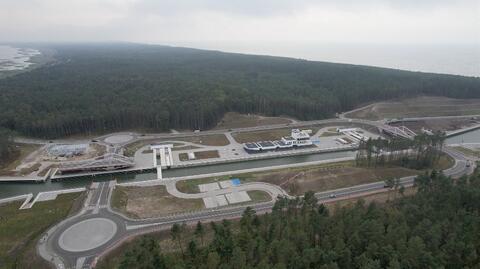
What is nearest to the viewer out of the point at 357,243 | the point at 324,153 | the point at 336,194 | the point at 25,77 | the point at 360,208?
the point at 357,243

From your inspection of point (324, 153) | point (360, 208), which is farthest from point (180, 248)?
point (324, 153)

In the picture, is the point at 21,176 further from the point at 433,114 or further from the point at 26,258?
the point at 433,114

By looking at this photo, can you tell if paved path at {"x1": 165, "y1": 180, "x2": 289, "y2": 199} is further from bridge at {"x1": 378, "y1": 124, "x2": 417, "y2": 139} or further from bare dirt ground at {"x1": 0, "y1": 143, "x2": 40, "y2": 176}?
bridge at {"x1": 378, "y1": 124, "x2": 417, "y2": 139}

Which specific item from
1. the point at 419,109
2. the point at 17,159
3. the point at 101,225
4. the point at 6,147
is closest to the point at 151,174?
the point at 101,225

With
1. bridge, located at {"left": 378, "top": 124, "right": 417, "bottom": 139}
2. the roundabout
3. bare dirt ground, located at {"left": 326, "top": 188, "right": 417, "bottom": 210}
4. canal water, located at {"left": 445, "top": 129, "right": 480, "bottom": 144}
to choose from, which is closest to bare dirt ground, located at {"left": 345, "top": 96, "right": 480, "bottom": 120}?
bridge, located at {"left": 378, "top": 124, "right": 417, "bottom": 139}

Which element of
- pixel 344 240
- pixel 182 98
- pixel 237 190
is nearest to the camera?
pixel 344 240

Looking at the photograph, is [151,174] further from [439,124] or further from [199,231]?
[439,124]

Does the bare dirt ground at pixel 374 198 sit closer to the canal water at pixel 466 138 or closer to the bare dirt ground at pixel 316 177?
the bare dirt ground at pixel 316 177
